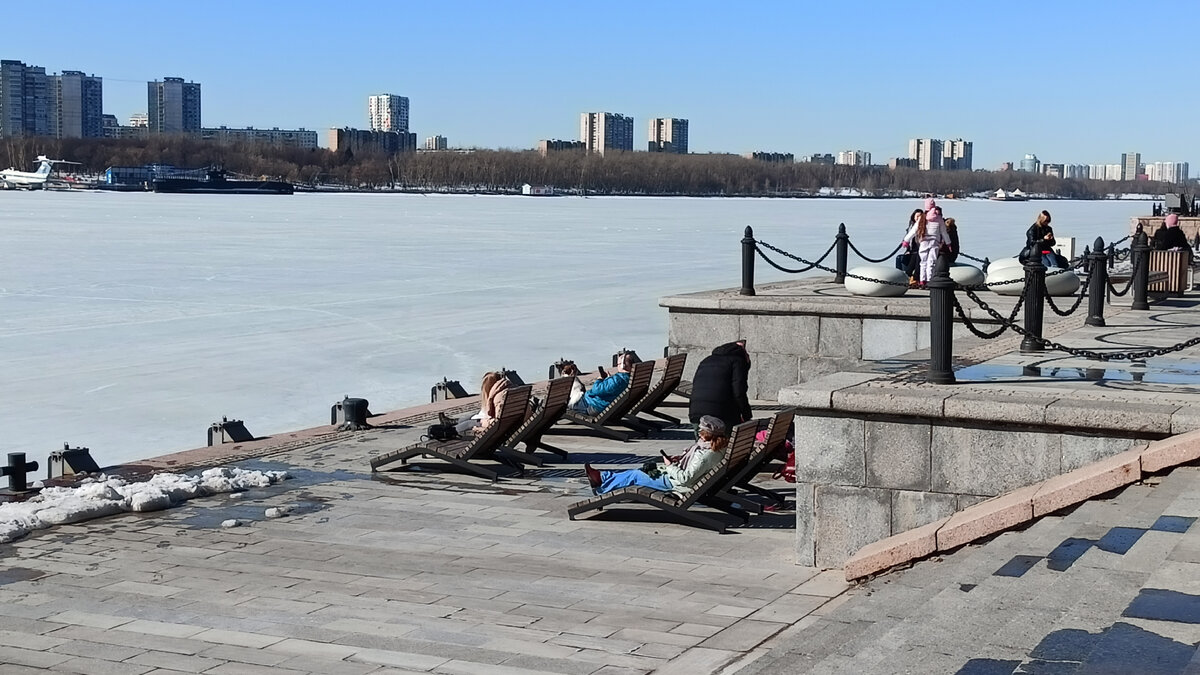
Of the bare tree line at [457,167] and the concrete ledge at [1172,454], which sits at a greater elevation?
the bare tree line at [457,167]

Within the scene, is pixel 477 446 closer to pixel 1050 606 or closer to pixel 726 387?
pixel 726 387

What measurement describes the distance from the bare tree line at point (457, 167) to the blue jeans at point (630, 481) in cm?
15148

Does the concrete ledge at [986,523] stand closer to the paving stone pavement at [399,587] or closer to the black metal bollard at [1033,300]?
the paving stone pavement at [399,587]

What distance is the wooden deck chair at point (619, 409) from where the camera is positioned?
12305mm

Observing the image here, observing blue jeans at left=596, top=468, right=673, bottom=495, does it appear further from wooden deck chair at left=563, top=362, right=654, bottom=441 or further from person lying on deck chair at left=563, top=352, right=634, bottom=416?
person lying on deck chair at left=563, top=352, right=634, bottom=416

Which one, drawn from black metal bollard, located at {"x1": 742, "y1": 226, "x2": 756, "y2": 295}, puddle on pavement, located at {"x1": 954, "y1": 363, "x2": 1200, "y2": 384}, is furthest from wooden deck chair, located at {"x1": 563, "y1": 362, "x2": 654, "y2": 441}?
puddle on pavement, located at {"x1": 954, "y1": 363, "x2": 1200, "y2": 384}

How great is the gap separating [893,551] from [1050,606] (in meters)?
2.01

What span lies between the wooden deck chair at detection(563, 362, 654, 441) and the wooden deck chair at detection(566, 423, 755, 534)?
11.3ft

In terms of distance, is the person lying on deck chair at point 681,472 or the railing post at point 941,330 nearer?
the railing post at point 941,330

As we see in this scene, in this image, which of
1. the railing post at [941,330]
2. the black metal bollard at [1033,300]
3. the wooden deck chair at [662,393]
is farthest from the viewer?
the wooden deck chair at [662,393]

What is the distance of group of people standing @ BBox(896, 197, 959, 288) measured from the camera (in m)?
16.6

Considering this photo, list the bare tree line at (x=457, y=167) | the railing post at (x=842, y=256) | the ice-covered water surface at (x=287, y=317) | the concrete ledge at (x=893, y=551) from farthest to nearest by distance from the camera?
the bare tree line at (x=457, y=167) → the railing post at (x=842, y=256) → the ice-covered water surface at (x=287, y=317) → the concrete ledge at (x=893, y=551)

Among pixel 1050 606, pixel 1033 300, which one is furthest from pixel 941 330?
pixel 1050 606

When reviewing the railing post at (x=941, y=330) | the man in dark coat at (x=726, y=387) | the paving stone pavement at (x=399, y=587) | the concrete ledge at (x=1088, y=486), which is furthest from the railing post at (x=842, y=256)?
the concrete ledge at (x=1088, y=486)
